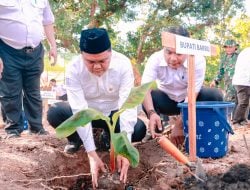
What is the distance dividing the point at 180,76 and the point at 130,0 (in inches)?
253

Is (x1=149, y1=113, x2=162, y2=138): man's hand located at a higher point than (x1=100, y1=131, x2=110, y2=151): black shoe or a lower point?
higher

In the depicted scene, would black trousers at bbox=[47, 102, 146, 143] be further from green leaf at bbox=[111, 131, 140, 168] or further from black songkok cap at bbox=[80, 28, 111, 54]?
green leaf at bbox=[111, 131, 140, 168]

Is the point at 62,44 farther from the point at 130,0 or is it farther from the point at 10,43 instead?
the point at 10,43

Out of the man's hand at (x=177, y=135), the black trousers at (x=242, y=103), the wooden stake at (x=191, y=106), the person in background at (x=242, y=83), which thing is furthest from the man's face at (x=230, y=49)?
the wooden stake at (x=191, y=106)

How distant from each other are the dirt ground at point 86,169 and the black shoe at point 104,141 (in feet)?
0.30

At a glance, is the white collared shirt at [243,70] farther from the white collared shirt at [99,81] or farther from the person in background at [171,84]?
the white collared shirt at [99,81]

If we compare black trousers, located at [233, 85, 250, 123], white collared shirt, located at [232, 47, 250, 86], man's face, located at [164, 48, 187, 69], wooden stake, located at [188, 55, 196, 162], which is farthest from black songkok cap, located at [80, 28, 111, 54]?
black trousers, located at [233, 85, 250, 123]

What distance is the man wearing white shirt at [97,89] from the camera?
8.14 ft

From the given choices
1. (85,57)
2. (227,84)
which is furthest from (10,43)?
(227,84)

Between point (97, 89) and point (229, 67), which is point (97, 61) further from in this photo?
point (229, 67)

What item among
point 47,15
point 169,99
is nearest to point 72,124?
point 169,99

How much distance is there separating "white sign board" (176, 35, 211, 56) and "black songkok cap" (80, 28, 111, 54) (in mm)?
436

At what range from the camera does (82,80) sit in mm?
2818

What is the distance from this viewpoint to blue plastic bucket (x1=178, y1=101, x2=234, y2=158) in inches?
115
